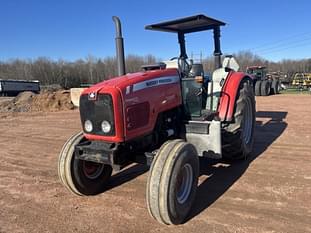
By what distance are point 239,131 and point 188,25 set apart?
2.09 meters

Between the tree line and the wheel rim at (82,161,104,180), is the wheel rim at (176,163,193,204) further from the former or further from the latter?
the tree line

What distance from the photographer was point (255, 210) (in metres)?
3.45

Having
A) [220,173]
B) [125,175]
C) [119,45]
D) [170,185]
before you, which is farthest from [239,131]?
[119,45]

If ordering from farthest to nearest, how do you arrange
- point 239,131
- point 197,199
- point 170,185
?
point 239,131
point 197,199
point 170,185

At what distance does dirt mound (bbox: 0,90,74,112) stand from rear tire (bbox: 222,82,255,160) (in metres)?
13.0

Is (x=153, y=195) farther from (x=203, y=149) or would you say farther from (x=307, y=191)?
(x=307, y=191)

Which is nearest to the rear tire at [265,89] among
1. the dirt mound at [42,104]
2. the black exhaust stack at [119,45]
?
the dirt mound at [42,104]

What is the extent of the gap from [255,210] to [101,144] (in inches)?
76.7

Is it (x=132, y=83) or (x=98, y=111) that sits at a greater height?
(x=132, y=83)

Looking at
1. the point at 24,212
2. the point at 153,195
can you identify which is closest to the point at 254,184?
the point at 153,195

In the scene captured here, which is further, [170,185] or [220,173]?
[220,173]

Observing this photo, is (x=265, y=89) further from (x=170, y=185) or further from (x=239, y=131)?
(x=170, y=185)

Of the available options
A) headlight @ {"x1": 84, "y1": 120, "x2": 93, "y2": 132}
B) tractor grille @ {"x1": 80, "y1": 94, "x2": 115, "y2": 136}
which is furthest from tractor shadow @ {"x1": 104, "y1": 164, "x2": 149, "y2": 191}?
tractor grille @ {"x1": 80, "y1": 94, "x2": 115, "y2": 136}

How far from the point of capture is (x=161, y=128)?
3949 mm
